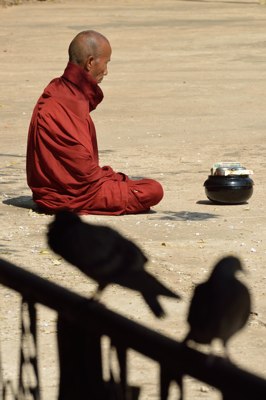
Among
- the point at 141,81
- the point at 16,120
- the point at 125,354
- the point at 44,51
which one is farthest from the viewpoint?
the point at 44,51

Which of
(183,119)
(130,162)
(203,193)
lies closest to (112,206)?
(203,193)

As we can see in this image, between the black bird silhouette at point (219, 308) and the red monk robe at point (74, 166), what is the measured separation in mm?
6069

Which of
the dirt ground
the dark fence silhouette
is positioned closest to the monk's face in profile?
the dirt ground

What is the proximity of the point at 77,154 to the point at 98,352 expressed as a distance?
580 centimetres

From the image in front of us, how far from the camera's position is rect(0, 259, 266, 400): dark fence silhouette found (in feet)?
5.72

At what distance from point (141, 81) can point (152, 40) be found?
4482mm

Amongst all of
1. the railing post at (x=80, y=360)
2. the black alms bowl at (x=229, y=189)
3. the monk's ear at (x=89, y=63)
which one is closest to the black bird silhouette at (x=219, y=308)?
the railing post at (x=80, y=360)

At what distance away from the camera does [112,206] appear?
799cm

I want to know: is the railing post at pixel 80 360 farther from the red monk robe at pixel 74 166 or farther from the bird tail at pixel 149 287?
the red monk robe at pixel 74 166

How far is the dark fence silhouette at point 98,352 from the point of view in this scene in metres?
1.74

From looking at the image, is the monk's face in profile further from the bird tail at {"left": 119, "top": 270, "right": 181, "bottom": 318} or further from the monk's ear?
the bird tail at {"left": 119, "top": 270, "right": 181, "bottom": 318}

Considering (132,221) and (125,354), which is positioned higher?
(125,354)

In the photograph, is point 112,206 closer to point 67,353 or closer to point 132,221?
point 132,221

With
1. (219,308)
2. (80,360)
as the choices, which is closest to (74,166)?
(80,360)
